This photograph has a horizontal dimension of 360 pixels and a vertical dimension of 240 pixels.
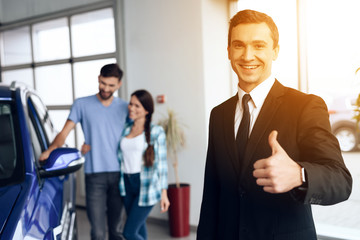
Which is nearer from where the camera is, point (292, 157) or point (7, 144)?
point (292, 157)

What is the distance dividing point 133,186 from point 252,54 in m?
2.01

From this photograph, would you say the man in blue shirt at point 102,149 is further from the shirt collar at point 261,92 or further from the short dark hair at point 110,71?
the shirt collar at point 261,92

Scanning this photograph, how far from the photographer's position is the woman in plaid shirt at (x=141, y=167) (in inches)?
115

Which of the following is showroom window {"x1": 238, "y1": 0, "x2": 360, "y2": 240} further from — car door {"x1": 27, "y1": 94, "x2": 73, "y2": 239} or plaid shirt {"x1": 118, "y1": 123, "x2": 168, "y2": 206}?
car door {"x1": 27, "y1": 94, "x2": 73, "y2": 239}

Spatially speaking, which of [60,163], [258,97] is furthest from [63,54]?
[258,97]

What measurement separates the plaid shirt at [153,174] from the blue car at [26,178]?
589 mm

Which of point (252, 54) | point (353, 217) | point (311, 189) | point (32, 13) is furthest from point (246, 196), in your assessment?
point (32, 13)

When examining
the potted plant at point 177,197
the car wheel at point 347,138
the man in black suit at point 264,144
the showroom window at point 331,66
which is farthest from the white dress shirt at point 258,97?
the potted plant at point 177,197

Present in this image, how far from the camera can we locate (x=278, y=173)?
918 mm

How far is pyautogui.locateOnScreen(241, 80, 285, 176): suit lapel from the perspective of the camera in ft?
3.91

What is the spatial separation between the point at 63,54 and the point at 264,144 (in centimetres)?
507

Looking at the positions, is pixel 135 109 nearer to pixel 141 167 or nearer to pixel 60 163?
pixel 141 167

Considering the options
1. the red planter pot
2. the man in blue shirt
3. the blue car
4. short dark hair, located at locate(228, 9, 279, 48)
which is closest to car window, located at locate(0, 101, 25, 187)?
the blue car

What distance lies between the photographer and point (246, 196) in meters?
1.21
